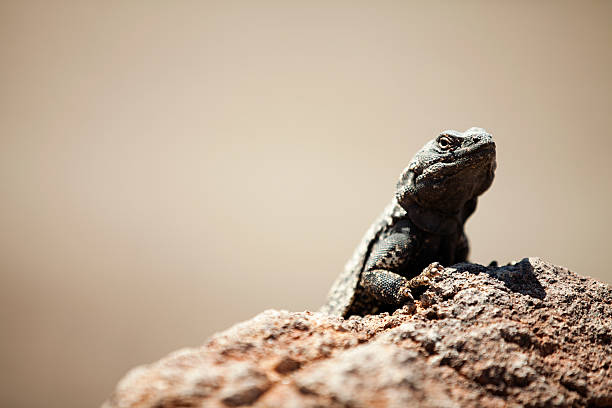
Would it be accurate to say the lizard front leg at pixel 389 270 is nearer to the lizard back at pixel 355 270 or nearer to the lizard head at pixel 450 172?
the lizard back at pixel 355 270

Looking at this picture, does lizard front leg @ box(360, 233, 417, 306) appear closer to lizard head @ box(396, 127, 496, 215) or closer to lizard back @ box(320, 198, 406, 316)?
lizard back @ box(320, 198, 406, 316)

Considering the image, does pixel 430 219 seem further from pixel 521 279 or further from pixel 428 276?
pixel 521 279

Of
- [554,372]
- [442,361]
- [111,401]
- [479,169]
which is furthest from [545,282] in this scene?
[111,401]

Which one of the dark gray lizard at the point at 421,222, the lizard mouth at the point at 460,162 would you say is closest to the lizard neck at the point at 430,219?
the dark gray lizard at the point at 421,222

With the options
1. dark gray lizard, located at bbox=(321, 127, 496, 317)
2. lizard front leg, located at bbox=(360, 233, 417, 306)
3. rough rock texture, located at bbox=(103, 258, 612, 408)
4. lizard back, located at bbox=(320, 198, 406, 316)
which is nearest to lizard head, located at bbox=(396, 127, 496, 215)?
dark gray lizard, located at bbox=(321, 127, 496, 317)

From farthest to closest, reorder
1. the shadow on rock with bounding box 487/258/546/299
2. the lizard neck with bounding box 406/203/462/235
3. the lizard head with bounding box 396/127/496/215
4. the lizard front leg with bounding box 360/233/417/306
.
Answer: the lizard neck with bounding box 406/203/462/235 → the lizard head with bounding box 396/127/496/215 → the lizard front leg with bounding box 360/233/417/306 → the shadow on rock with bounding box 487/258/546/299

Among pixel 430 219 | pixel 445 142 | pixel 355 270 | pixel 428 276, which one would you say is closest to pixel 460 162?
pixel 445 142
